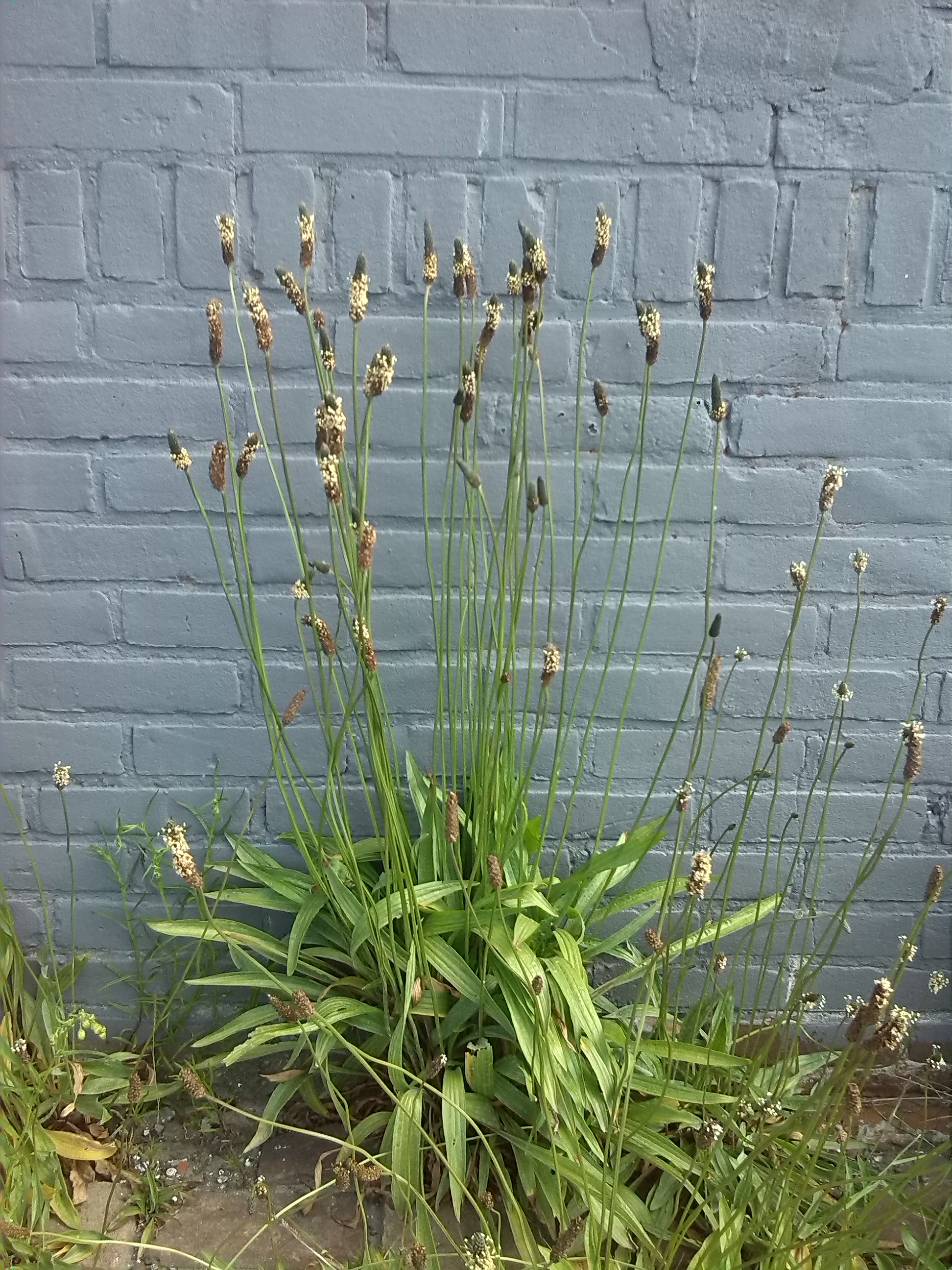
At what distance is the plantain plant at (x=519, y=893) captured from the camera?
→ 127 centimetres

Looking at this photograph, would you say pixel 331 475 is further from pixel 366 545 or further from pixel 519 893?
pixel 519 893

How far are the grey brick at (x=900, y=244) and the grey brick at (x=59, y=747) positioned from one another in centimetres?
159

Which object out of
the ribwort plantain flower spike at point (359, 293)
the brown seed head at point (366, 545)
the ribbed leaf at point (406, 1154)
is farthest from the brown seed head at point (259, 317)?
the ribbed leaf at point (406, 1154)

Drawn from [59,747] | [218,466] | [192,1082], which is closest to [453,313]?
[218,466]

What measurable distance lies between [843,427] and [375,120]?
37.7 inches

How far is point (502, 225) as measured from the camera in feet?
4.95

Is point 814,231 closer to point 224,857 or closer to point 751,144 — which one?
point 751,144

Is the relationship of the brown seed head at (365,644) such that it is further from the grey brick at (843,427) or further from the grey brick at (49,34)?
the grey brick at (49,34)

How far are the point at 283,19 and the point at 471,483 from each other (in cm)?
89

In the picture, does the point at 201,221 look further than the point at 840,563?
No

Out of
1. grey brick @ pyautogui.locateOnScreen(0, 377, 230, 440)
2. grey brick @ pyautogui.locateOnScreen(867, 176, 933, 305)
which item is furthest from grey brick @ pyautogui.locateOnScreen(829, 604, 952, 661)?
grey brick @ pyautogui.locateOnScreen(0, 377, 230, 440)

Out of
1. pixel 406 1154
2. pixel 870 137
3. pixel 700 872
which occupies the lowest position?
pixel 406 1154

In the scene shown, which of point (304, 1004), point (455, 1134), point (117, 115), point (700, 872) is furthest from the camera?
point (117, 115)

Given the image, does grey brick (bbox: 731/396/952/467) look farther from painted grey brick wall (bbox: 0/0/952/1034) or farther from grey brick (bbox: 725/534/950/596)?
grey brick (bbox: 725/534/950/596)
